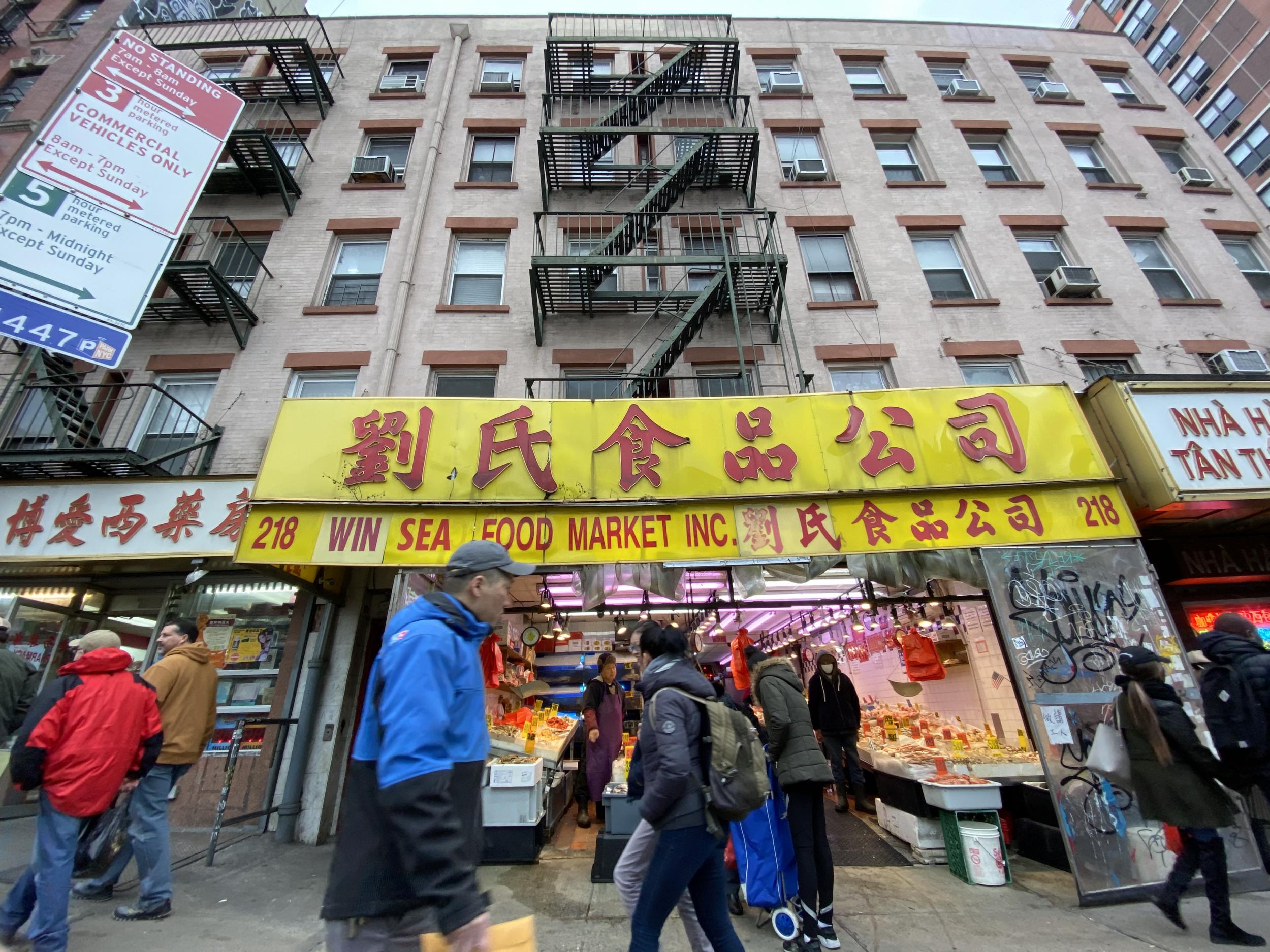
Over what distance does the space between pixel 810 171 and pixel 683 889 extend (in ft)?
44.2

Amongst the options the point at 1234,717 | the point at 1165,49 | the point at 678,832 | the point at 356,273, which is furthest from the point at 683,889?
the point at 1165,49

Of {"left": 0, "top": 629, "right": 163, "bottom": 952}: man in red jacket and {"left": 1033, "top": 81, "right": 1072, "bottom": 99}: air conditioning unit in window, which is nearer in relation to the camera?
{"left": 0, "top": 629, "right": 163, "bottom": 952}: man in red jacket

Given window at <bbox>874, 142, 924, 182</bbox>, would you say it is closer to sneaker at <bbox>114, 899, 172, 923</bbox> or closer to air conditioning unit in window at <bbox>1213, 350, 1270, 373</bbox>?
air conditioning unit in window at <bbox>1213, 350, 1270, 373</bbox>

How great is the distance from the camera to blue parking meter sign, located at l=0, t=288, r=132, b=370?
278 inches

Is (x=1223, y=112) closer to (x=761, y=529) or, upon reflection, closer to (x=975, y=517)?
Result: (x=975, y=517)

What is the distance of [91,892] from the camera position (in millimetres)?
4867

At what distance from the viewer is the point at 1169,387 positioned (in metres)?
7.48

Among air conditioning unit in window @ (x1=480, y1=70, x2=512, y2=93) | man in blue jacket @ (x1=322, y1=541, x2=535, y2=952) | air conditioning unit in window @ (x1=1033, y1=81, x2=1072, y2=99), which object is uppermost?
air conditioning unit in window @ (x1=480, y1=70, x2=512, y2=93)

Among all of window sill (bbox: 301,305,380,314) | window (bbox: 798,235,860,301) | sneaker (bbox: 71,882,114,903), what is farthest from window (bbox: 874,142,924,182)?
sneaker (bbox: 71,882,114,903)

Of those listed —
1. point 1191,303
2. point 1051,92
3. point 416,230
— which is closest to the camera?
point 1191,303

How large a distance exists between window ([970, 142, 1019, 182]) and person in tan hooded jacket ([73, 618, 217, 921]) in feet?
55.7

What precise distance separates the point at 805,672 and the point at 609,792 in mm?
10595

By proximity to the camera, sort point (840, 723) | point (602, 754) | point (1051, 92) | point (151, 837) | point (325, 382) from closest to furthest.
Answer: point (151, 837) < point (602, 754) < point (840, 723) < point (325, 382) < point (1051, 92)

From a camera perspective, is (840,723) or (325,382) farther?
(325,382)
